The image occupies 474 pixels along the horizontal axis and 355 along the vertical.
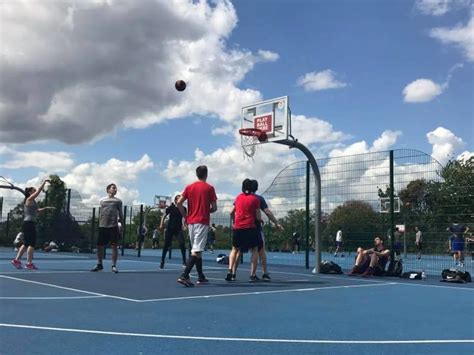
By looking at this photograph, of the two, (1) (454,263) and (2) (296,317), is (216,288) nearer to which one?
(2) (296,317)

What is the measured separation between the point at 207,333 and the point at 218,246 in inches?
855

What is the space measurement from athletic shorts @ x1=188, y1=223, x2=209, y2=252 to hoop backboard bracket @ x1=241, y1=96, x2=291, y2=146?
4.63 meters

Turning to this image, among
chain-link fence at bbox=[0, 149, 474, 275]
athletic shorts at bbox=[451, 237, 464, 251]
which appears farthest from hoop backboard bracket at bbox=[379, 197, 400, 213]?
athletic shorts at bbox=[451, 237, 464, 251]

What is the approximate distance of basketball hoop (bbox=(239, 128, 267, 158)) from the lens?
13.8m

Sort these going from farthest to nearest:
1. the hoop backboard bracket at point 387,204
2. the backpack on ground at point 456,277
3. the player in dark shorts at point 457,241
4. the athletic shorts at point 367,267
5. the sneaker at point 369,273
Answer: the hoop backboard bracket at point 387,204 < the player in dark shorts at point 457,241 < the athletic shorts at point 367,267 < the sneaker at point 369,273 < the backpack on ground at point 456,277

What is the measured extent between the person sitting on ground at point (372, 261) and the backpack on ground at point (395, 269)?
0.13 m

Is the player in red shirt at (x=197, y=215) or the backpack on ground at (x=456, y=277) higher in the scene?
the player in red shirt at (x=197, y=215)

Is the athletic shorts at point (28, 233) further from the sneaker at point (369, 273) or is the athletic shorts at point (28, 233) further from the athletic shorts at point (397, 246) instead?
the athletic shorts at point (397, 246)

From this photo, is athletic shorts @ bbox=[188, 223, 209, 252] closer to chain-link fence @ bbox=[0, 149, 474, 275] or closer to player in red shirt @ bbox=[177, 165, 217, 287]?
player in red shirt @ bbox=[177, 165, 217, 287]

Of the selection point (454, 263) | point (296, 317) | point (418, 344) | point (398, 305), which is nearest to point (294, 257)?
point (454, 263)

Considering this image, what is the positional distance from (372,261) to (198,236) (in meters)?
4.93

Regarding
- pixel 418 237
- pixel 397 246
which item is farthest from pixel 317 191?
pixel 418 237

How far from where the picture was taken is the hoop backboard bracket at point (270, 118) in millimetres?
12758

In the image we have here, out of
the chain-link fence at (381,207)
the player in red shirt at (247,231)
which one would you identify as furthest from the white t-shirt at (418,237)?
the player in red shirt at (247,231)
